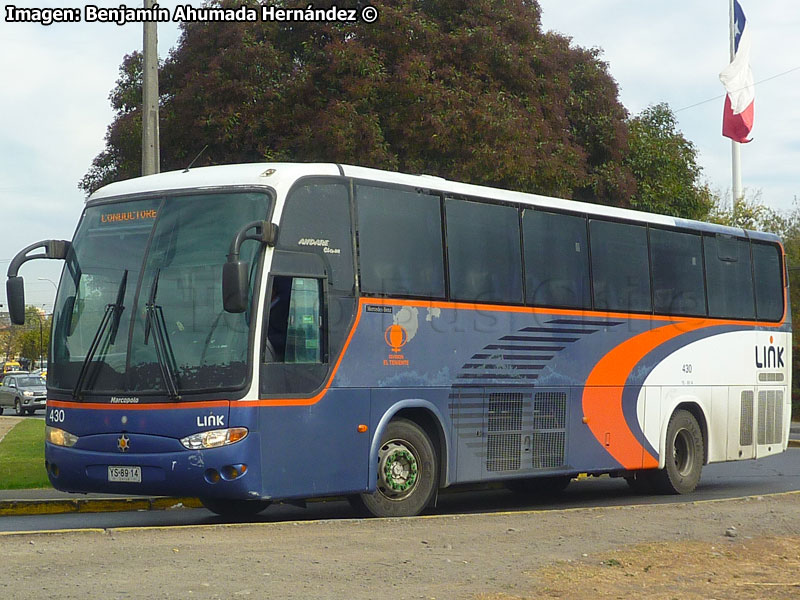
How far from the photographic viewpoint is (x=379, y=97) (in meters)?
22.8

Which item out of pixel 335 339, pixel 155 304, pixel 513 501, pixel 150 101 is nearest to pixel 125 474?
pixel 155 304

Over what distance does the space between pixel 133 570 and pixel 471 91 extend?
16321 mm

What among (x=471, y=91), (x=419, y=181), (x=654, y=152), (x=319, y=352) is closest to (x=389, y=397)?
(x=319, y=352)

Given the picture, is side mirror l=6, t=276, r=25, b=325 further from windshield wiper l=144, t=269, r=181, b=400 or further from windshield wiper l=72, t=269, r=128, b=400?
windshield wiper l=144, t=269, r=181, b=400

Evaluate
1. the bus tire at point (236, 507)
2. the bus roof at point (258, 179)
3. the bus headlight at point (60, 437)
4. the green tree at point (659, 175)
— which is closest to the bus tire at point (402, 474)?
the bus tire at point (236, 507)

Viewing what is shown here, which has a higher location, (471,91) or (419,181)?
(471,91)

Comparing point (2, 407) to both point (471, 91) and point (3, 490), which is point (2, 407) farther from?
point (3, 490)

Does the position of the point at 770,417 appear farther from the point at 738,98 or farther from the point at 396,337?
the point at 738,98

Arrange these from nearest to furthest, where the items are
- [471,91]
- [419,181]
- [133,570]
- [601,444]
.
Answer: [133,570] < [419,181] < [601,444] < [471,91]

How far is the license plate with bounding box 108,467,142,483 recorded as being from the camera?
38.8 ft

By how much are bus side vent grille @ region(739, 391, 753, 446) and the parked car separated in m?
40.6

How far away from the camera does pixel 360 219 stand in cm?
1293

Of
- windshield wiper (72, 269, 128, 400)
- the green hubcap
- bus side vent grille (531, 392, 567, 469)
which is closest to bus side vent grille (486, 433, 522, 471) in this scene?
bus side vent grille (531, 392, 567, 469)

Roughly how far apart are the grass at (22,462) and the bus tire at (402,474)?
19.6 ft
